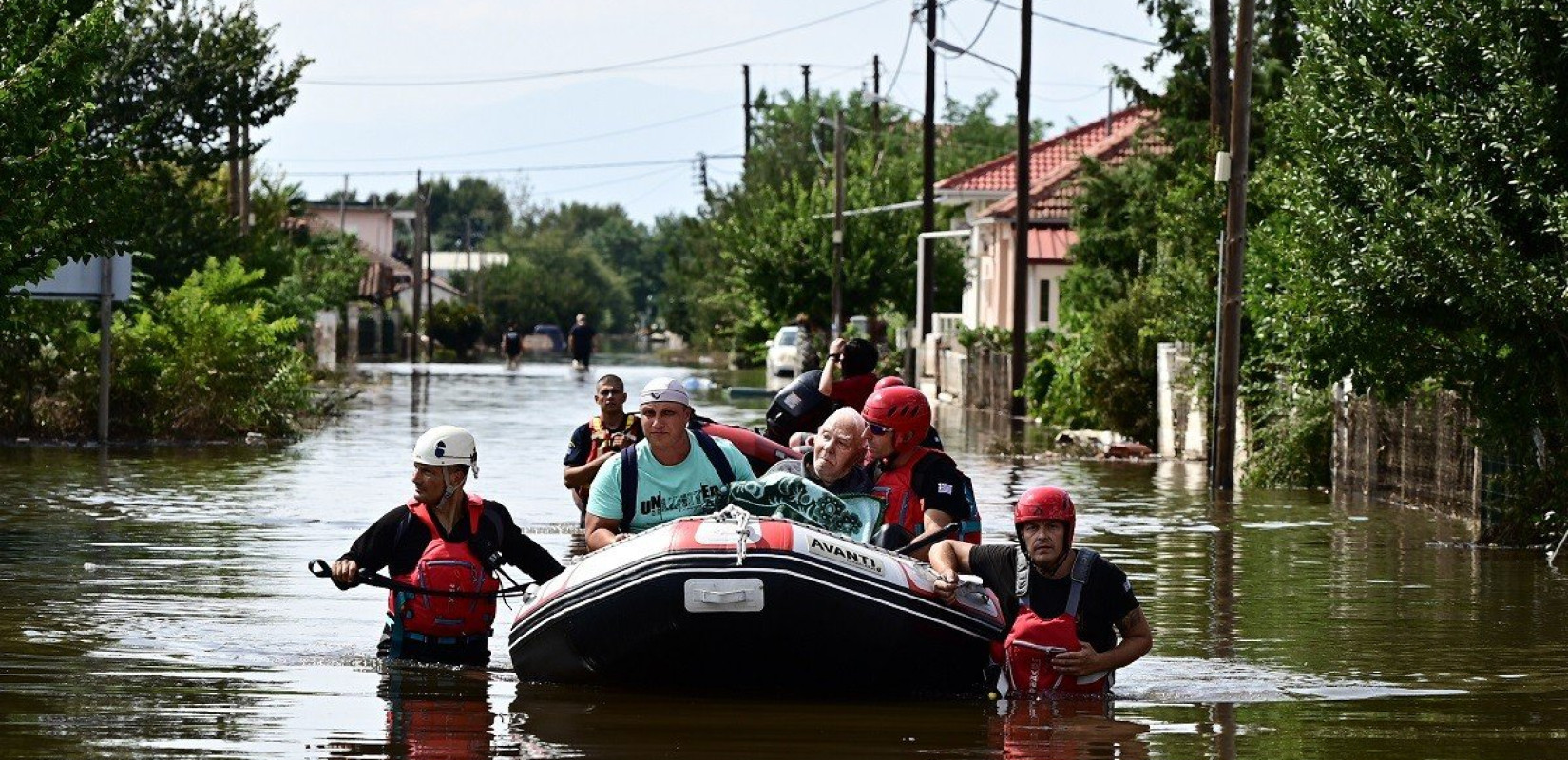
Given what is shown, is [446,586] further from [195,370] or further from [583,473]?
[195,370]

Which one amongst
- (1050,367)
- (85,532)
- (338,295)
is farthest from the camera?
(338,295)

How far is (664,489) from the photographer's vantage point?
12141 mm

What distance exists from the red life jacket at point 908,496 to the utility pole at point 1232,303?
1448cm

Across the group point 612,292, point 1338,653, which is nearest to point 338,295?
point 1338,653

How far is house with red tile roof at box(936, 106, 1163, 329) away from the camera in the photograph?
2454 inches

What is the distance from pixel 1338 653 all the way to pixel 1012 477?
47.8 feet

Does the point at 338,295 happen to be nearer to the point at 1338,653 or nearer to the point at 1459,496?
the point at 1459,496

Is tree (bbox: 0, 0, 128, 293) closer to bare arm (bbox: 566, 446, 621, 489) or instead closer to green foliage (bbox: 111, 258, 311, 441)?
bare arm (bbox: 566, 446, 621, 489)

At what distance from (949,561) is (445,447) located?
7.67ft

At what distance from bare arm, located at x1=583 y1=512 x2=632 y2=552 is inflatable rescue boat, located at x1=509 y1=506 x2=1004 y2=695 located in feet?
0.55

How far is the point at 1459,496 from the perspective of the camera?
23359mm

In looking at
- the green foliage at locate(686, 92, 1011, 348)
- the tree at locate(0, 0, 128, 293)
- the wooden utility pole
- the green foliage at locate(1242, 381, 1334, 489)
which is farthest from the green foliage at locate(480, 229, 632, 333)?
the tree at locate(0, 0, 128, 293)

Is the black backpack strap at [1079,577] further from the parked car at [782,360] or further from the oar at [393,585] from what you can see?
the parked car at [782,360]

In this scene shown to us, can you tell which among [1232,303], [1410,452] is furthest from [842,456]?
[1232,303]
